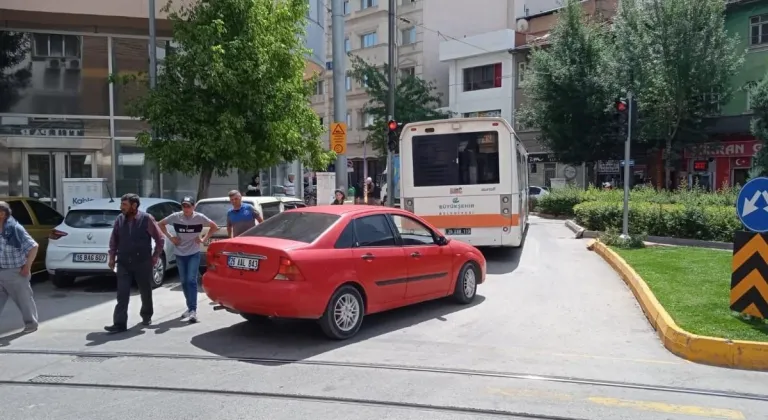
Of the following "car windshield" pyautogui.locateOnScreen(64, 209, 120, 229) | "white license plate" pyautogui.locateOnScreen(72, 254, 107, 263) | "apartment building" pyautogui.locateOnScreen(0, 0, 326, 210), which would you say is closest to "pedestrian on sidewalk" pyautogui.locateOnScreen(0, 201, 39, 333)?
"white license plate" pyautogui.locateOnScreen(72, 254, 107, 263)

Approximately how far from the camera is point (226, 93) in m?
13.3

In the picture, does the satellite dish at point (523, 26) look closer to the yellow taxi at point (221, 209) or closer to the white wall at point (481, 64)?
the white wall at point (481, 64)

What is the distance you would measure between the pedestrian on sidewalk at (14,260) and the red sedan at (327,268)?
2.23 meters

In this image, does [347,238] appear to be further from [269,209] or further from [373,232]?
[269,209]

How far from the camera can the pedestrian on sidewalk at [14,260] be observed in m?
7.60

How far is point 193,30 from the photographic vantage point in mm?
13328

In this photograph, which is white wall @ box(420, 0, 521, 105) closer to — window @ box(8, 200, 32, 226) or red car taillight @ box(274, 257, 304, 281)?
window @ box(8, 200, 32, 226)

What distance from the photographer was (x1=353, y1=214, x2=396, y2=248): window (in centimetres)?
776

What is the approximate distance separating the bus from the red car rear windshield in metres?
6.04

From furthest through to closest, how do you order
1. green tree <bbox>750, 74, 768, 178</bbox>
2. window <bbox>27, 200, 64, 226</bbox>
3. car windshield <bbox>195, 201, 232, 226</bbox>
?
green tree <bbox>750, 74, 768, 178</bbox>, window <bbox>27, 200, 64, 226</bbox>, car windshield <bbox>195, 201, 232, 226</bbox>

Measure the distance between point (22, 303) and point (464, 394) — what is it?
563 centimetres

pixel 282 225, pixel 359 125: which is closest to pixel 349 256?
pixel 282 225

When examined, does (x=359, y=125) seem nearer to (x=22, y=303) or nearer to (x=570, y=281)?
(x=570, y=281)

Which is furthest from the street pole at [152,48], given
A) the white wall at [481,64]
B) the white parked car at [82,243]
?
the white wall at [481,64]
